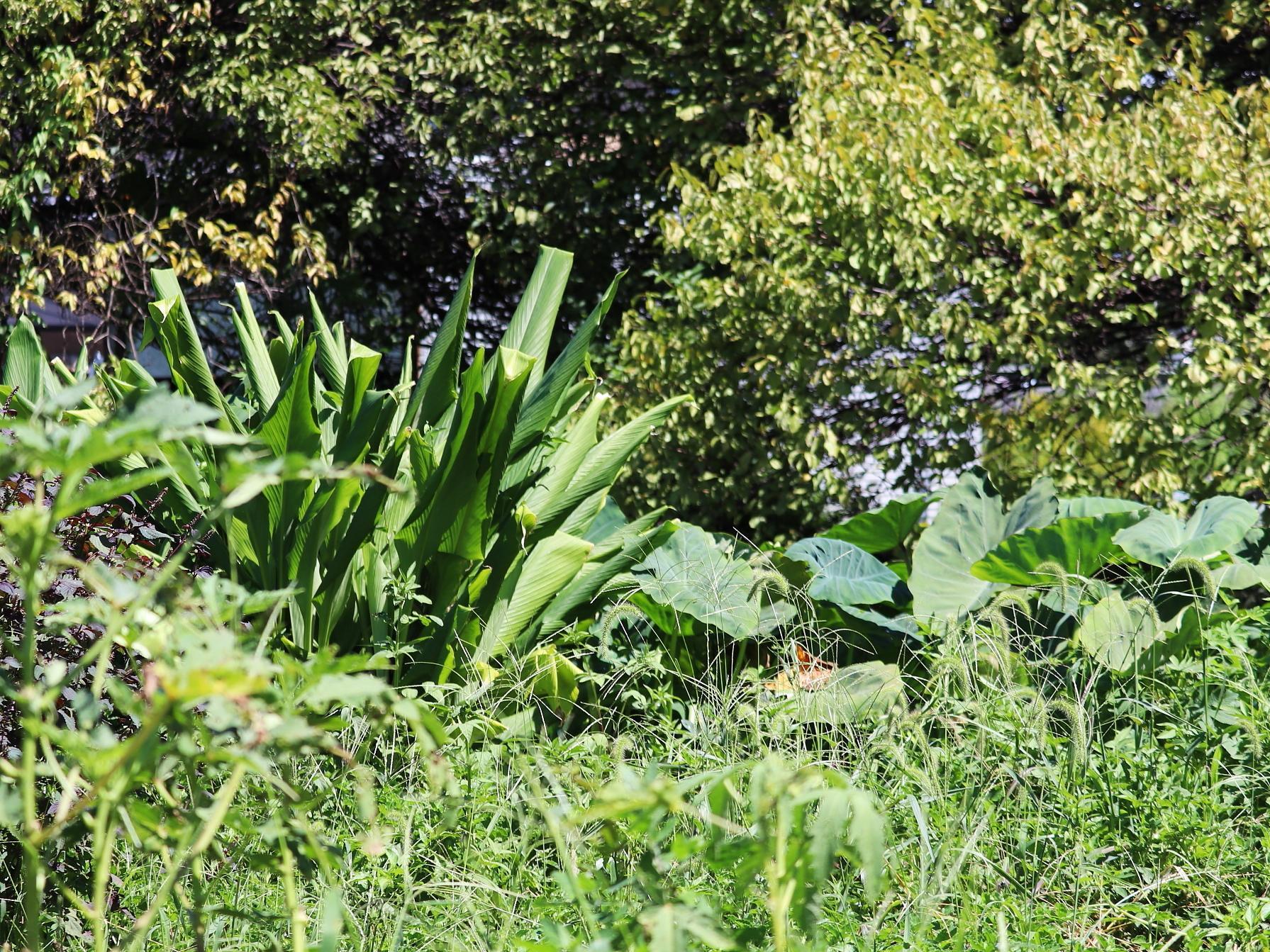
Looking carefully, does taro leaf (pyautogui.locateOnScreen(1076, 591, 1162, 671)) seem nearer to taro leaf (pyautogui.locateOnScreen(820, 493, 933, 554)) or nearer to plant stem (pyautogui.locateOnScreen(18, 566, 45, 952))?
taro leaf (pyautogui.locateOnScreen(820, 493, 933, 554))

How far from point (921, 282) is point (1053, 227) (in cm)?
60

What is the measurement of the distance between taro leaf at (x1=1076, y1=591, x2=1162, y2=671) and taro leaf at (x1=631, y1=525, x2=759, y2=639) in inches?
32.7

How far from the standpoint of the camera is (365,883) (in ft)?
6.94

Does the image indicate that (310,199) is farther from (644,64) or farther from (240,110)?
(644,64)

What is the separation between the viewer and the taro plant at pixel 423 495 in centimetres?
306

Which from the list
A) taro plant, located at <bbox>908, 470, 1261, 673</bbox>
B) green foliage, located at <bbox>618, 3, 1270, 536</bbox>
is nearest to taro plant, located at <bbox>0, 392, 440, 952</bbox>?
taro plant, located at <bbox>908, 470, 1261, 673</bbox>

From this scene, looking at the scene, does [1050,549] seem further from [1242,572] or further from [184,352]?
[184,352]

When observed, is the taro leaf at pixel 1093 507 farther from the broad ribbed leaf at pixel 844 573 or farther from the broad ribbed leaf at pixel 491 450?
the broad ribbed leaf at pixel 491 450

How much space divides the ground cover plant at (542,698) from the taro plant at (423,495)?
14mm

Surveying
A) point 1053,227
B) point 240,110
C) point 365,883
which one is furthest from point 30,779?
point 240,110

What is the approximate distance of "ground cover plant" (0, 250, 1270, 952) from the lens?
1.04m

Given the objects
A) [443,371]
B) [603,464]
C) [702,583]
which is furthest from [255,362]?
[702,583]

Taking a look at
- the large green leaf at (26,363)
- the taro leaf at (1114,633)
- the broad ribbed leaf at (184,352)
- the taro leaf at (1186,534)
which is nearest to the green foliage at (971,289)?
the taro leaf at (1186,534)

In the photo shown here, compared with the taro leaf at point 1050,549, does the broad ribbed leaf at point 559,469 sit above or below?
above
